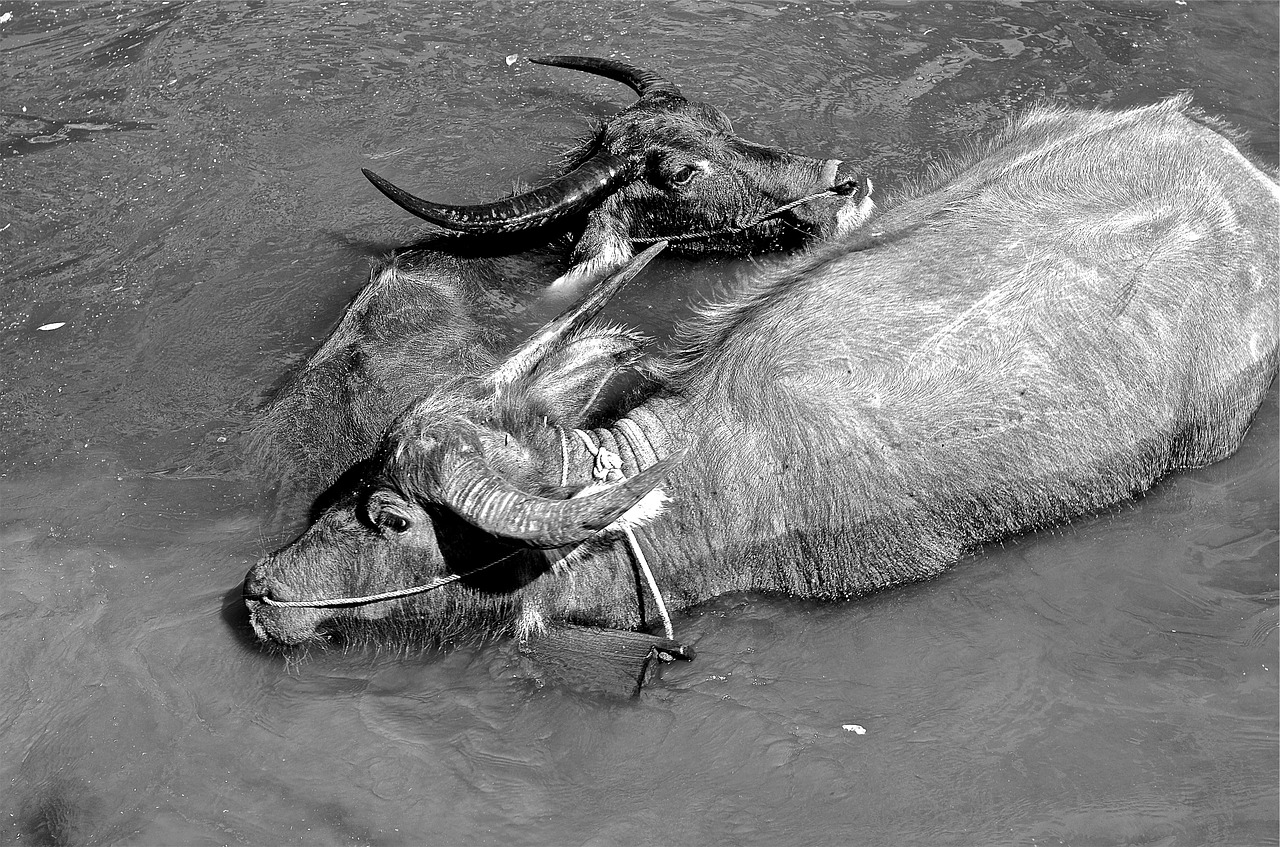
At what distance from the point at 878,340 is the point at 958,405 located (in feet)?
1.39

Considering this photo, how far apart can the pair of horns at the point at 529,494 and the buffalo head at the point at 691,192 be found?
1.86 m

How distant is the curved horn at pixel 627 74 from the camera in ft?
20.8

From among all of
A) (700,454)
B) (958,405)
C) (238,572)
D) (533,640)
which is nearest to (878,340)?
(958,405)

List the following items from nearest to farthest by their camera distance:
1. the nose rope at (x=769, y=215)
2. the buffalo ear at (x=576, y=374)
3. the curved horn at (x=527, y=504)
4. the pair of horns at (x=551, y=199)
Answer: the curved horn at (x=527, y=504) < the buffalo ear at (x=576, y=374) < the pair of horns at (x=551, y=199) < the nose rope at (x=769, y=215)

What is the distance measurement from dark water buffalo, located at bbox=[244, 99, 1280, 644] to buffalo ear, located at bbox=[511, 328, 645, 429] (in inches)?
0.5

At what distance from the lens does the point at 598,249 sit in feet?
20.0

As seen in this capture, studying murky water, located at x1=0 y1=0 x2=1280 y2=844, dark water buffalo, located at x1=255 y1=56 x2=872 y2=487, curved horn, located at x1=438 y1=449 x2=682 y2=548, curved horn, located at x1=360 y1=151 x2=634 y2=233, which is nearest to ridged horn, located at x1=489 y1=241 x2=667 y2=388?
curved horn, located at x1=438 y1=449 x2=682 y2=548

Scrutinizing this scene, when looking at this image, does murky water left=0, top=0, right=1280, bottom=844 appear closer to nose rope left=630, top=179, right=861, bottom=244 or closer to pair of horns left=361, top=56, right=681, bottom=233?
nose rope left=630, top=179, right=861, bottom=244

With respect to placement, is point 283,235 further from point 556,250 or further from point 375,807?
point 375,807

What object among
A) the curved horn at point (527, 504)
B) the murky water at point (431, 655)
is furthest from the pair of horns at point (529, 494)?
the murky water at point (431, 655)

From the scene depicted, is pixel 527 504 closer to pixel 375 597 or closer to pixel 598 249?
pixel 375 597

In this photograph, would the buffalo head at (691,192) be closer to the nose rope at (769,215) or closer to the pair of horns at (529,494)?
the nose rope at (769,215)

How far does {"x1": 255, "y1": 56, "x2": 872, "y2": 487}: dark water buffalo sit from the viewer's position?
17.3ft

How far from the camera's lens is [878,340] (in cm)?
421
